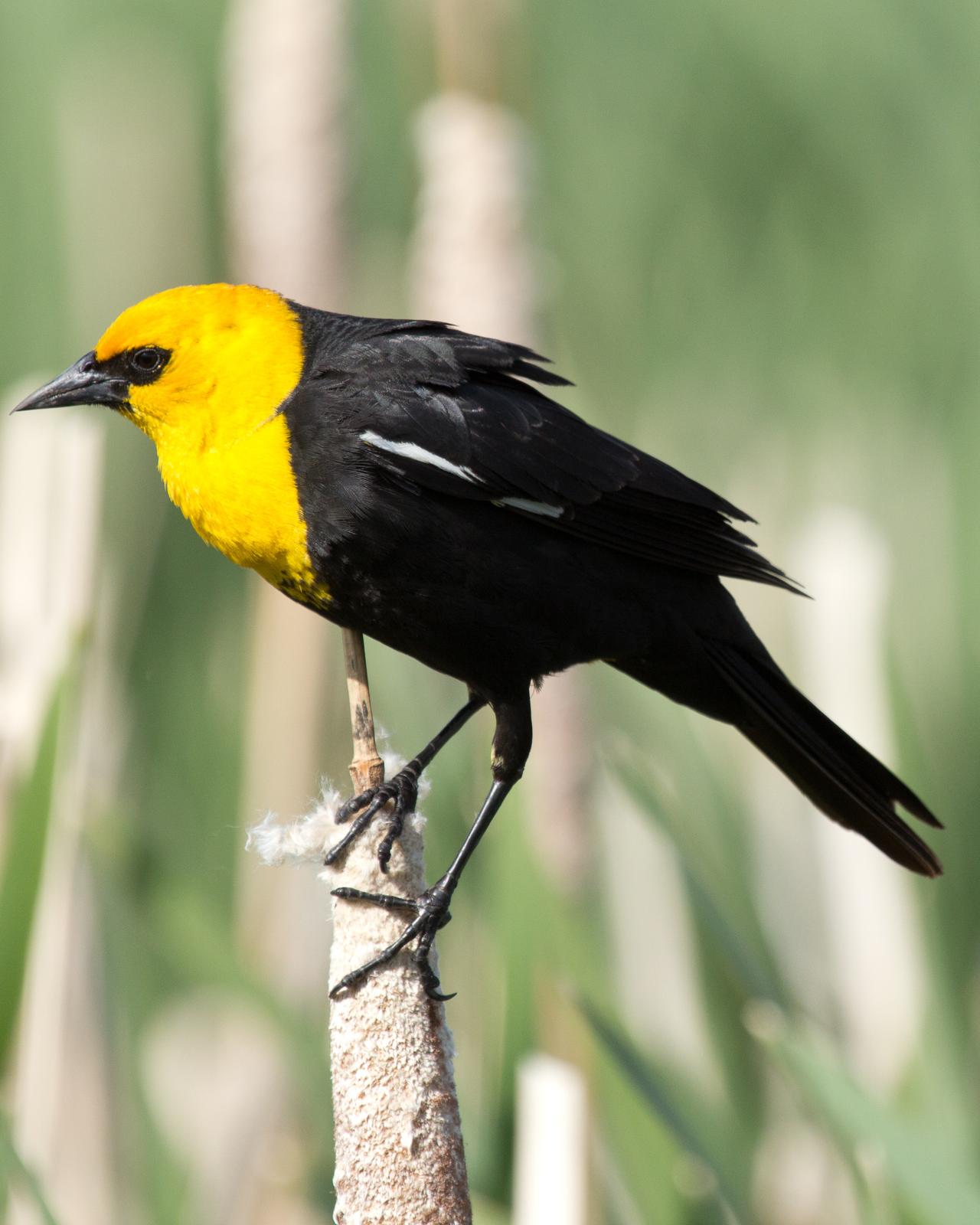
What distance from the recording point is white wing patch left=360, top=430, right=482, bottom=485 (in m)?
1.55

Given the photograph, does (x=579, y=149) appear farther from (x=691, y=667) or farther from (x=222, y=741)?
(x=691, y=667)

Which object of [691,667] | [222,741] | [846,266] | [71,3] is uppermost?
[71,3]

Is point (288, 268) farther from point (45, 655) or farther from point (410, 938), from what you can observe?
point (410, 938)

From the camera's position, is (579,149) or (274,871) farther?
(579,149)

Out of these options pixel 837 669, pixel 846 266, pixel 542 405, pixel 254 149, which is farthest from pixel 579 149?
pixel 542 405

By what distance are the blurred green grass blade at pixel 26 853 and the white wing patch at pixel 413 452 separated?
40 cm

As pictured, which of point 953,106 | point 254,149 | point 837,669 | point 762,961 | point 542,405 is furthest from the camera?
point 953,106

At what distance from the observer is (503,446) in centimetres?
165

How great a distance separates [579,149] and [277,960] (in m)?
1.77

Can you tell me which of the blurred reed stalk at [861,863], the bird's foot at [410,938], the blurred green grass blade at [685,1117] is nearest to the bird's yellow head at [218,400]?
the bird's foot at [410,938]

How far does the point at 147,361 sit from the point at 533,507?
0.44 meters

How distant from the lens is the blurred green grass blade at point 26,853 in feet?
4.94

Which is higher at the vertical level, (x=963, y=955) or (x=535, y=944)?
(x=963, y=955)

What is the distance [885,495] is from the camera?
304cm
